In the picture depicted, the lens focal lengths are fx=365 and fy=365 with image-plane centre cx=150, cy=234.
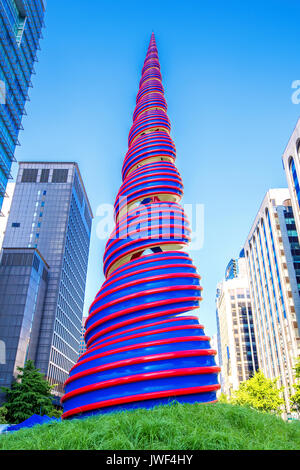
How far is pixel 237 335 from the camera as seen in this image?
10144 centimetres

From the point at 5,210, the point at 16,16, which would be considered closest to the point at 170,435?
the point at 16,16

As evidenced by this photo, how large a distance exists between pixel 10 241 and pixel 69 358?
34.6m

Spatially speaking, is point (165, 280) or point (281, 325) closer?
point (165, 280)

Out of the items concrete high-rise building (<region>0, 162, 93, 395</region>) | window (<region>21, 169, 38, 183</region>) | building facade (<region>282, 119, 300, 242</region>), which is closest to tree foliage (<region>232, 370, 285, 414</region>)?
building facade (<region>282, 119, 300, 242</region>)

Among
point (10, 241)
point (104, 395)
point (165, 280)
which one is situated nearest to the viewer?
point (104, 395)

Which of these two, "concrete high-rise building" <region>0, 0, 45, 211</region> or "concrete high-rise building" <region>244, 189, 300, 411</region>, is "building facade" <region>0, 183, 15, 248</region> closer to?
"concrete high-rise building" <region>0, 0, 45, 211</region>

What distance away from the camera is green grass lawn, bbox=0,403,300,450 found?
7.36 m

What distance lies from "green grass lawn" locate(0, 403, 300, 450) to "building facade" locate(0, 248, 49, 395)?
58.7 meters

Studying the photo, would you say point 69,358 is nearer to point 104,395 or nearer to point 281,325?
point 281,325

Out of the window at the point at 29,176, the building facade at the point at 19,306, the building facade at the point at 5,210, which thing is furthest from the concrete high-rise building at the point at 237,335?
the building facade at the point at 5,210

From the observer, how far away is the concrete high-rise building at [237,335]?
95938 mm

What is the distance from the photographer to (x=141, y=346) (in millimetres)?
13672

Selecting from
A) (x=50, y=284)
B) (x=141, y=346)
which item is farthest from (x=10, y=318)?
(x=141, y=346)

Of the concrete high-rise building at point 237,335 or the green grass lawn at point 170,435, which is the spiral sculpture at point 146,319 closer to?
the green grass lawn at point 170,435
